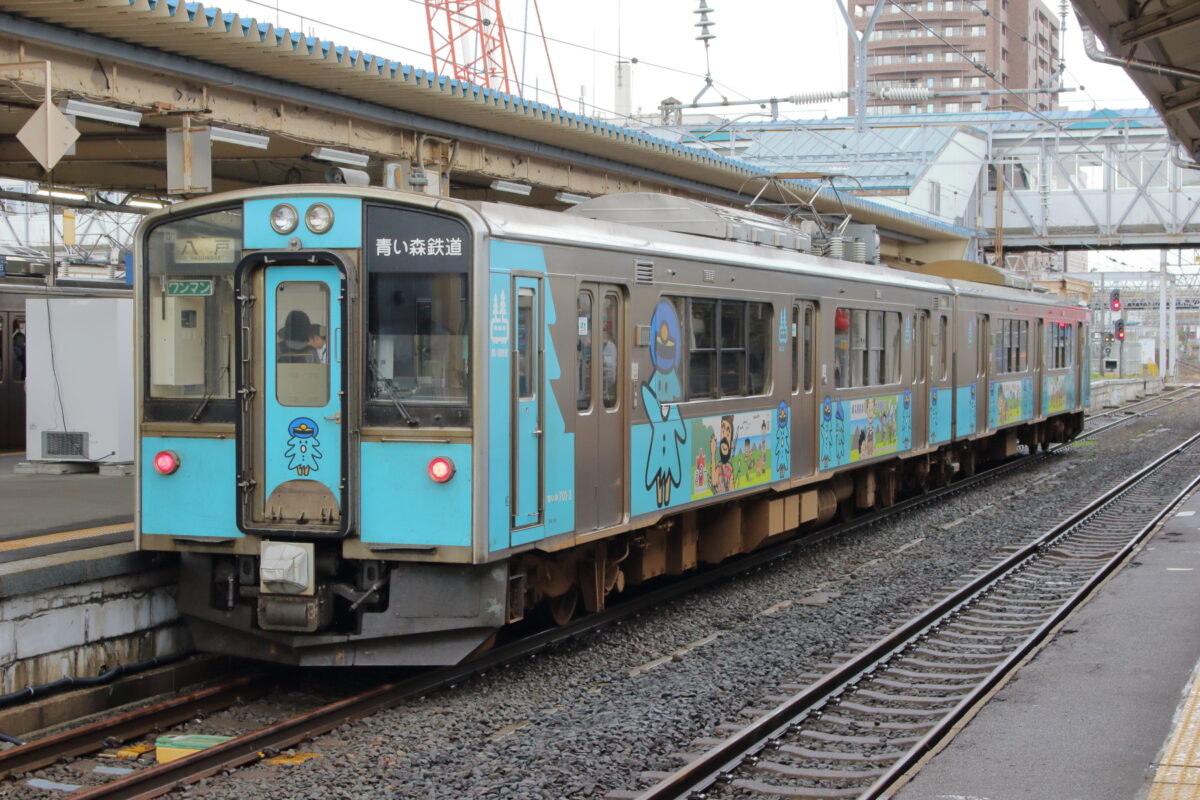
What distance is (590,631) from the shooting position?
8859 millimetres

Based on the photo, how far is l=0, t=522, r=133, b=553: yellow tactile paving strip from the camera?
8.02 m

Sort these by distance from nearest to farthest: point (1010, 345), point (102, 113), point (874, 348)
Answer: point (102, 113) → point (874, 348) → point (1010, 345)

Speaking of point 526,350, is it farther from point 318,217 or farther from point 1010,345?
point 1010,345

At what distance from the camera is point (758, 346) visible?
10664 millimetres

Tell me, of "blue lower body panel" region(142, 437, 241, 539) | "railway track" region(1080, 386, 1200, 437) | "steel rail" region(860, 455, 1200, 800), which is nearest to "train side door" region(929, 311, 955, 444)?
"steel rail" region(860, 455, 1200, 800)

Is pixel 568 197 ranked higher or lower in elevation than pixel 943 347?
higher

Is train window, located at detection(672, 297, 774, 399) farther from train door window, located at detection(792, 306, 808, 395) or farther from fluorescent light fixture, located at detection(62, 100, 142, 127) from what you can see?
fluorescent light fixture, located at detection(62, 100, 142, 127)

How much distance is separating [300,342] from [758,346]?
446cm

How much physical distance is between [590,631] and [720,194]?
539 inches

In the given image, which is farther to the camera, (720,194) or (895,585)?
(720,194)

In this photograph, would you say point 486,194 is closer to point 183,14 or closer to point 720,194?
point 720,194

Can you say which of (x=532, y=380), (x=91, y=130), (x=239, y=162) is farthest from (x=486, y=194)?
(x=532, y=380)

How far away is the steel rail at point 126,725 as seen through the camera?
20.4ft

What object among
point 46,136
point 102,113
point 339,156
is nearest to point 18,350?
point 339,156
